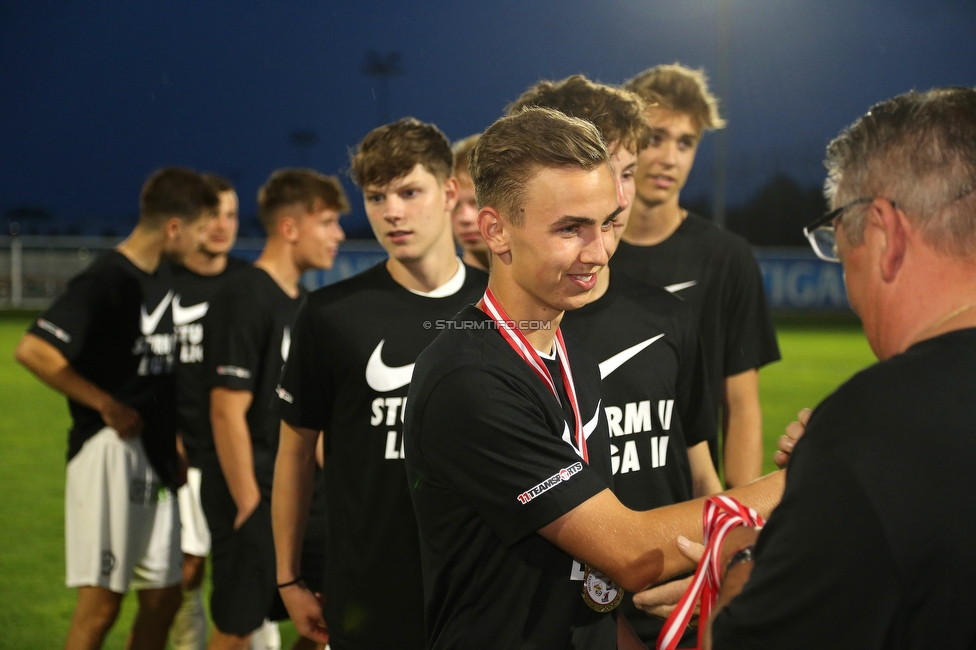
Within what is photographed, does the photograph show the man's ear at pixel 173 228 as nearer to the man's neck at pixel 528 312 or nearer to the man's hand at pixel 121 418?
the man's hand at pixel 121 418

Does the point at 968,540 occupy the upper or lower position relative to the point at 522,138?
lower

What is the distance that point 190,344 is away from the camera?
611 centimetres

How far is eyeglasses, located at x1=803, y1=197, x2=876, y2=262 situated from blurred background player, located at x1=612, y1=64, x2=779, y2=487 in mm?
1775

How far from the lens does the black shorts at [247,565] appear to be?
4188 mm

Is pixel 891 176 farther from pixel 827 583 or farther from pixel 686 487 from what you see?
pixel 686 487

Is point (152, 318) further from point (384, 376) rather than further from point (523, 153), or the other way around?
point (523, 153)

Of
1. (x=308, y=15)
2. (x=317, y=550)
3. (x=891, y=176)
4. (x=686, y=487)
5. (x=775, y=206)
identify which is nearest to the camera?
(x=891, y=176)

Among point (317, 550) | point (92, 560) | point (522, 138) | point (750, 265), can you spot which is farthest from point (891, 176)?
point (92, 560)

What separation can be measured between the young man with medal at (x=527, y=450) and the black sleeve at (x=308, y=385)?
118 cm

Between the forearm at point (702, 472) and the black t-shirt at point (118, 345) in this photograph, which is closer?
the forearm at point (702, 472)

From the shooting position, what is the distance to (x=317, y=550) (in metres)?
4.17

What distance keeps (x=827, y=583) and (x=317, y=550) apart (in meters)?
3.27

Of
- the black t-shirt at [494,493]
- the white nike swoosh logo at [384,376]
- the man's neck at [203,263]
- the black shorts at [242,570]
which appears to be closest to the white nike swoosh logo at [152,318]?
the black shorts at [242,570]

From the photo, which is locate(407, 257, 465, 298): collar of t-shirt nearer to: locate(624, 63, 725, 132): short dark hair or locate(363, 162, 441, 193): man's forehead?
locate(363, 162, 441, 193): man's forehead
